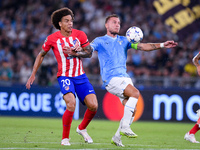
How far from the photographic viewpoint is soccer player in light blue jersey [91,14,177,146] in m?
7.55

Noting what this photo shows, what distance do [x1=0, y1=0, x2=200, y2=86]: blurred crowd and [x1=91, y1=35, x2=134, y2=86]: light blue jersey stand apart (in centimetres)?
910

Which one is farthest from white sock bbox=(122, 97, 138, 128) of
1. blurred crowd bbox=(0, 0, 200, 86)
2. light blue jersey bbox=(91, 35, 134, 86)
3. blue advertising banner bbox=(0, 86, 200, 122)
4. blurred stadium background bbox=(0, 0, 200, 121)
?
blurred crowd bbox=(0, 0, 200, 86)

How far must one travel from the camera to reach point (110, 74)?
7867mm

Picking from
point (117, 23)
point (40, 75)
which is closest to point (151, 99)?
point (40, 75)

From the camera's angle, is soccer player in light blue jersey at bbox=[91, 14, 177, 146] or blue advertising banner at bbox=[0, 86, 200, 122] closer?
soccer player in light blue jersey at bbox=[91, 14, 177, 146]

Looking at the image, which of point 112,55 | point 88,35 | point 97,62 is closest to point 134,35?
point 112,55

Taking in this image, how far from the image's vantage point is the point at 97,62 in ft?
59.7

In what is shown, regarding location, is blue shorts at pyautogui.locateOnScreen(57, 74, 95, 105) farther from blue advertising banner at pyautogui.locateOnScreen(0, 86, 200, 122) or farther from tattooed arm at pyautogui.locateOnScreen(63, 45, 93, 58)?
blue advertising banner at pyautogui.locateOnScreen(0, 86, 200, 122)

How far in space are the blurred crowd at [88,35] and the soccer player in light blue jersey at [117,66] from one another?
9.10 m

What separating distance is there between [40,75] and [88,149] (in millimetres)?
10514

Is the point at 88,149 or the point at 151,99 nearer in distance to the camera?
the point at 88,149

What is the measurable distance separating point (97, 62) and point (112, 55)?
33.8 ft

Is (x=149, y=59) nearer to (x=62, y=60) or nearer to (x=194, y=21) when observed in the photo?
(x=194, y=21)

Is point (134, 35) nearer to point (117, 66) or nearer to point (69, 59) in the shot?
point (117, 66)
